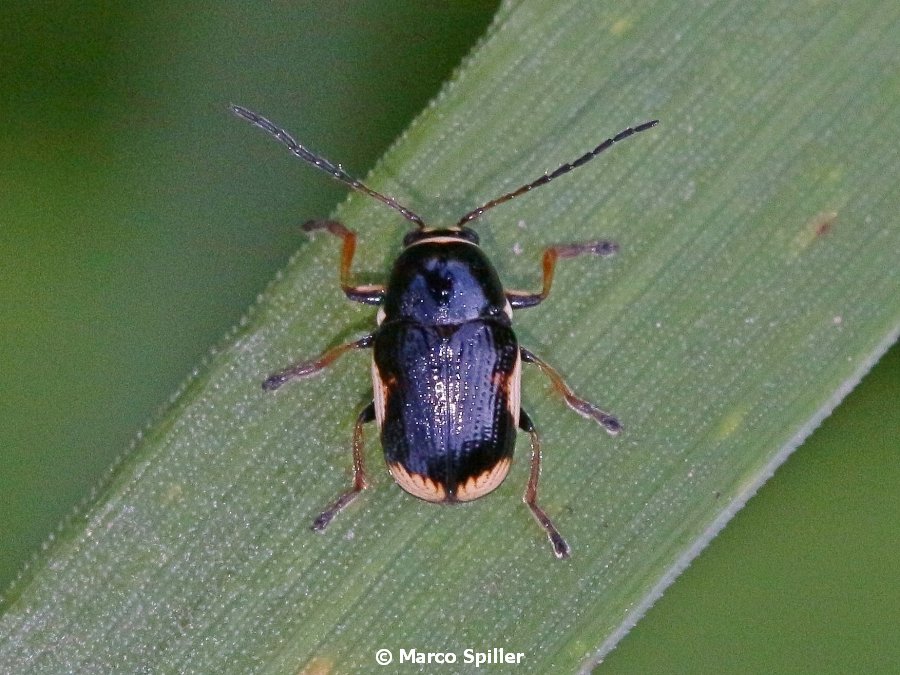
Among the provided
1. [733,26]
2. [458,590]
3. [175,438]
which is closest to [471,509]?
[458,590]

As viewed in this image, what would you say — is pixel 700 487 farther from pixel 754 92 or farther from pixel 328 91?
pixel 328 91

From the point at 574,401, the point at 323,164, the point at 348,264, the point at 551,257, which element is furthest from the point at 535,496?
the point at 323,164

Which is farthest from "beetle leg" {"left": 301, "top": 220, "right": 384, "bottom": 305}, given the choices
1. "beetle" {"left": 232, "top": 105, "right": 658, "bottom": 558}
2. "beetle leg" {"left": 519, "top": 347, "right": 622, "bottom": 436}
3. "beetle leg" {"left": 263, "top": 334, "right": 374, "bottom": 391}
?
"beetle leg" {"left": 519, "top": 347, "right": 622, "bottom": 436}

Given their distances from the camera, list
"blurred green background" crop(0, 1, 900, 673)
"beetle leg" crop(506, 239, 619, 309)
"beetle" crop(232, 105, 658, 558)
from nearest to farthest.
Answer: "beetle" crop(232, 105, 658, 558) → "beetle leg" crop(506, 239, 619, 309) → "blurred green background" crop(0, 1, 900, 673)

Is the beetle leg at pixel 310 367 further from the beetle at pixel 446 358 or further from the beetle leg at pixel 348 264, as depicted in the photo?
the beetle leg at pixel 348 264

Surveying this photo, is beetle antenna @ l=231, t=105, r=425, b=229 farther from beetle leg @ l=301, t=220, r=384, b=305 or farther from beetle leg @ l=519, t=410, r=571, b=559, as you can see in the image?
beetle leg @ l=519, t=410, r=571, b=559

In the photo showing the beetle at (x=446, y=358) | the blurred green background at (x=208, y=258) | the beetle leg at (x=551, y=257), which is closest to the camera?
the beetle at (x=446, y=358)

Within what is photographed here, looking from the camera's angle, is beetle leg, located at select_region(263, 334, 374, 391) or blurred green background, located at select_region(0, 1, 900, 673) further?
blurred green background, located at select_region(0, 1, 900, 673)

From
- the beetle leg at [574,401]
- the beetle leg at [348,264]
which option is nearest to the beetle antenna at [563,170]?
the beetle leg at [348,264]
